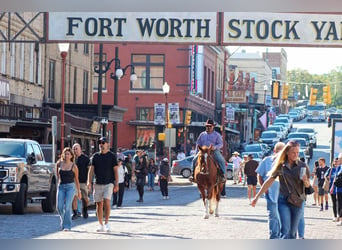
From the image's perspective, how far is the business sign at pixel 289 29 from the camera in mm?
25234

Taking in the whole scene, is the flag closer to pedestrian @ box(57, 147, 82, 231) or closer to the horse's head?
the horse's head

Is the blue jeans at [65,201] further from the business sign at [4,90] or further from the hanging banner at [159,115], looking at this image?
the hanging banner at [159,115]

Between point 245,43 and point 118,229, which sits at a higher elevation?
point 245,43

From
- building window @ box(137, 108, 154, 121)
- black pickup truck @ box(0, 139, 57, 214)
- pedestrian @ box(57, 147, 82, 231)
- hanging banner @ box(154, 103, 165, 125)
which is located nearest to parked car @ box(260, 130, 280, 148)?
building window @ box(137, 108, 154, 121)

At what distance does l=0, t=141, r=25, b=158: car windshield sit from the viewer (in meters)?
25.2

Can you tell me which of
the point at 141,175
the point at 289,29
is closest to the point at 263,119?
the point at 141,175

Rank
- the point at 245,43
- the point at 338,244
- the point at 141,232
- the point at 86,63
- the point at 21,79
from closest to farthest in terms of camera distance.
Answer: the point at 338,244 → the point at 141,232 → the point at 245,43 → the point at 21,79 → the point at 86,63

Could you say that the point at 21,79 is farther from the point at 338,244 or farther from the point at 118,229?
the point at 338,244

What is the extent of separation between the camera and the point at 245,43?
25.3 metres

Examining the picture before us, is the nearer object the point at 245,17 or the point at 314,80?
the point at 245,17

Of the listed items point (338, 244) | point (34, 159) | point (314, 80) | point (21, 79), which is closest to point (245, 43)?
point (34, 159)

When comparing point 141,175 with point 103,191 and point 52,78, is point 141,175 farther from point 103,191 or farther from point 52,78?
point 52,78

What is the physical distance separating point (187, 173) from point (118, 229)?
122ft

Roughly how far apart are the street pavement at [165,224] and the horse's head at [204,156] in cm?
130
